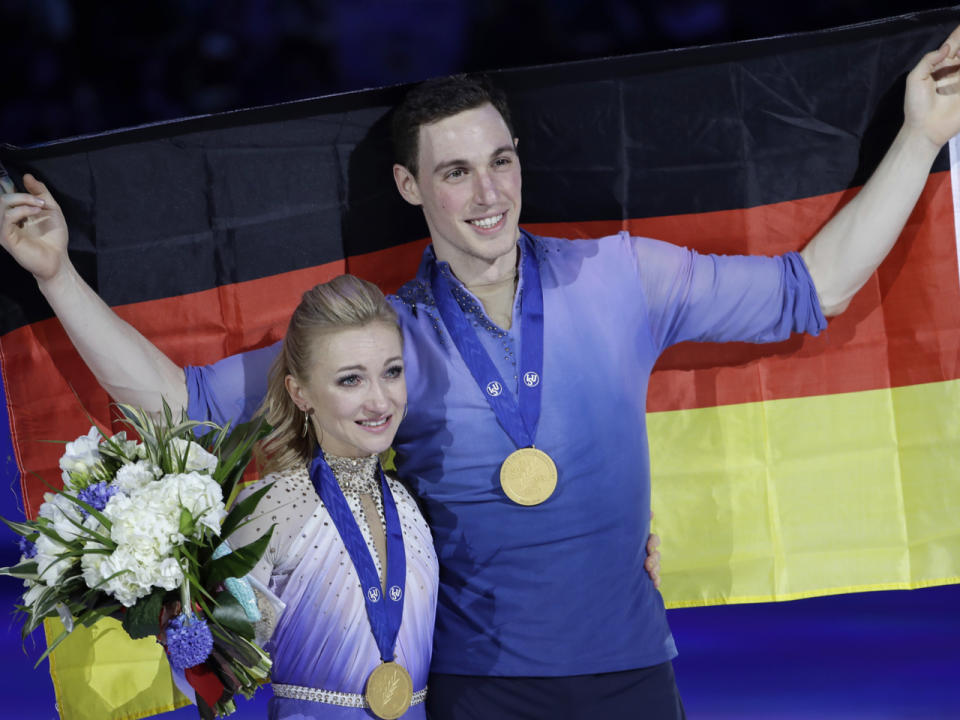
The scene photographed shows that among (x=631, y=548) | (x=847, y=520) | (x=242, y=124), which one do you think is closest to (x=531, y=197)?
(x=242, y=124)

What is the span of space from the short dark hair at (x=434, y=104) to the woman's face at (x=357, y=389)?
0.69 m

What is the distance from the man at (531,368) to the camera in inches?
126

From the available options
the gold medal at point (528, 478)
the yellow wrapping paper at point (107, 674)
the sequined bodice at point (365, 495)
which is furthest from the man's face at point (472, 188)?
the yellow wrapping paper at point (107, 674)

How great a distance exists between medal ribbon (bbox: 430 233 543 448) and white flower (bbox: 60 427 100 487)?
100cm

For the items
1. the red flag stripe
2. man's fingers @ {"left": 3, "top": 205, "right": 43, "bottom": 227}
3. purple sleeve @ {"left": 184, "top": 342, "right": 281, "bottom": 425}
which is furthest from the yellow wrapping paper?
man's fingers @ {"left": 3, "top": 205, "right": 43, "bottom": 227}

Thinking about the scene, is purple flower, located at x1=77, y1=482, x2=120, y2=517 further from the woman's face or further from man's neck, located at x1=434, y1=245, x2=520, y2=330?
man's neck, located at x1=434, y1=245, x2=520, y2=330

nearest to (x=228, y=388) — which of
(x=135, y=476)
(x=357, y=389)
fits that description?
(x=357, y=389)

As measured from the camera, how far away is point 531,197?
377 centimetres

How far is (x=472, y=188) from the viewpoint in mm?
3328

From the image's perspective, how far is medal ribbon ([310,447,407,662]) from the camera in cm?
291

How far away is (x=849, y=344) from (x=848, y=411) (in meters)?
0.21

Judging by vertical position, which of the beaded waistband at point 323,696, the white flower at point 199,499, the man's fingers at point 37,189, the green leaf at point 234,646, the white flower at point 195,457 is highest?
the man's fingers at point 37,189

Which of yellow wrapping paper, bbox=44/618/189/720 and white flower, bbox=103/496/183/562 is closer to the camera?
white flower, bbox=103/496/183/562

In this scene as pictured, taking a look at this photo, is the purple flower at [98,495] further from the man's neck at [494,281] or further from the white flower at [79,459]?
the man's neck at [494,281]
